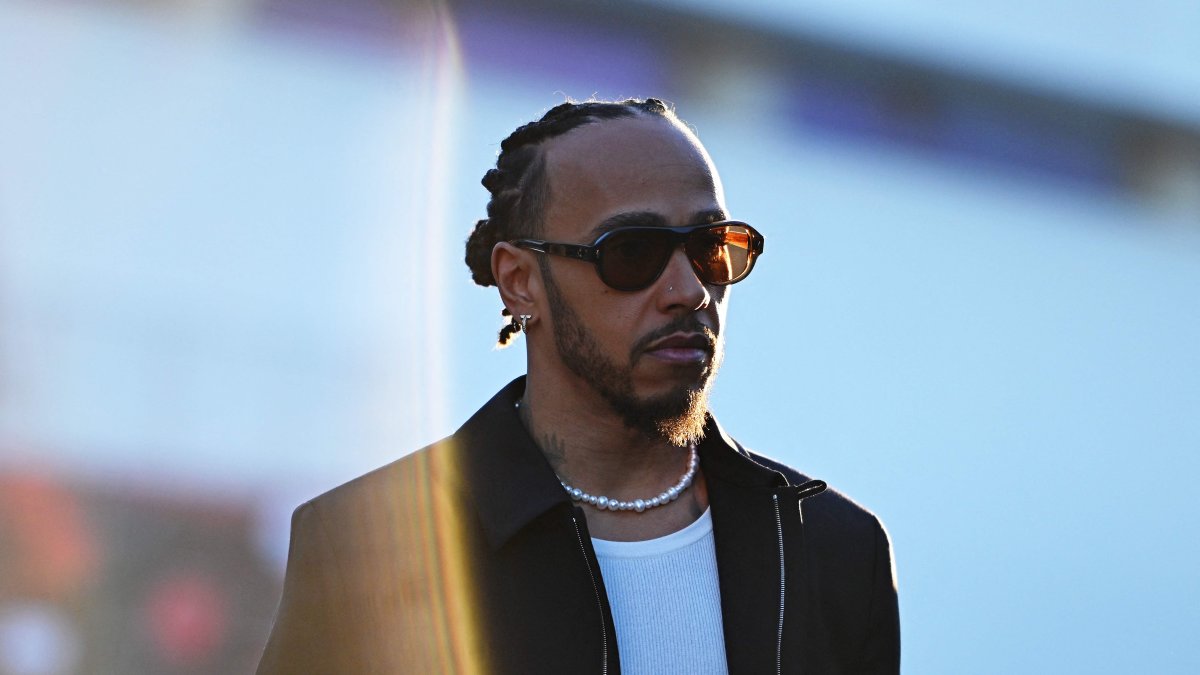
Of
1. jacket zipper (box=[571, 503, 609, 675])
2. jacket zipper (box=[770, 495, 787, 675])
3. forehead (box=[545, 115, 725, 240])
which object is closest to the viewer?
jacket zipper (box=[571, 503, 609, 675])

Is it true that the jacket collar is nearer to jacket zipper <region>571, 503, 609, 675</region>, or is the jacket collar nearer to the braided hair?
jacket zipper <region>571, 503, 609, 675</region>

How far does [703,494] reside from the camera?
2584mm

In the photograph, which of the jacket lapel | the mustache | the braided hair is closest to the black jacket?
the jacket lapel

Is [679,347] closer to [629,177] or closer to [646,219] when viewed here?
[646,219]

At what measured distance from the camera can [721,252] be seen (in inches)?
94.9

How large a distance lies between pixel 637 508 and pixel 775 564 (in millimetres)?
287

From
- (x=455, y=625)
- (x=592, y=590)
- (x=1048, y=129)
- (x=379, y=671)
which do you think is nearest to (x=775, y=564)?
(x=592, y=590)

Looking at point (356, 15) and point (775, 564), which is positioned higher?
point (356, 15)

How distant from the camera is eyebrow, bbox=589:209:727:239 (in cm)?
240

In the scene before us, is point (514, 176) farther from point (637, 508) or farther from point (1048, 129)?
point (1048, 129)

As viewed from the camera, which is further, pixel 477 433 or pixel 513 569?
pixel 477 433

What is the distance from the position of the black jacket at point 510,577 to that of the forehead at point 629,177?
0.46 m

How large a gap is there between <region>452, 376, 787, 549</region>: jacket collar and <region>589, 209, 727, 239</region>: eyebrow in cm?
44

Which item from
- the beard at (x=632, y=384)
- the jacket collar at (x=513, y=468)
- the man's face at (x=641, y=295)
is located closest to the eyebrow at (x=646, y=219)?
the man's face at (x=641, y=295)
